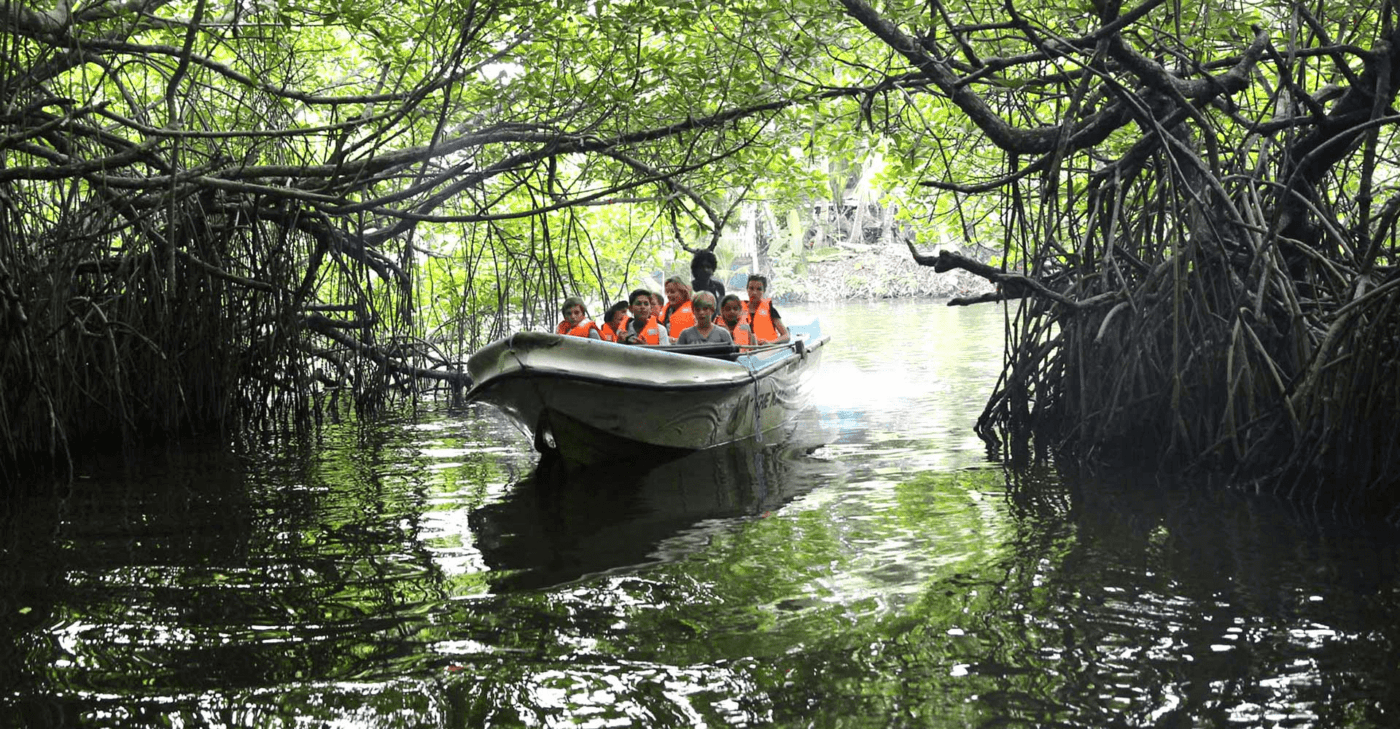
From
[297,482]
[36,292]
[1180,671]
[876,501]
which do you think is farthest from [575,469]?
[1180,671]

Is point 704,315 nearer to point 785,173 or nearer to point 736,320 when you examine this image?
point 736,320

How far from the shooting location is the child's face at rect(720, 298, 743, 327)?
30.2 feet

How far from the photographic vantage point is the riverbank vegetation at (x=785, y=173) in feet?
18.4

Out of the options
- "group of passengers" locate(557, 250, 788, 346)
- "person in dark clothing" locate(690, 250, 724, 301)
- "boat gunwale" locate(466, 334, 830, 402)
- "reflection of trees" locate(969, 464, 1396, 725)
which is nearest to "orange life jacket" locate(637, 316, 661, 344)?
"group of passengers" locate(557, 250, 788, 346)

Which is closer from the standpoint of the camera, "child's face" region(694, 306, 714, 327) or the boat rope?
the boat rope

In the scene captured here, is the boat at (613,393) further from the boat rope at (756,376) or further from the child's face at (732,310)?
the child's face at (732,310)

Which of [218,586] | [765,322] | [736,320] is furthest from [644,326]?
[218,586]

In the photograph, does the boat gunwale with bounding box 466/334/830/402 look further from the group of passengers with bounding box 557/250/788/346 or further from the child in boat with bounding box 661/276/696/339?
the child in boat with bounding box 661/276/696/339

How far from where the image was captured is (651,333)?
28.8 ft

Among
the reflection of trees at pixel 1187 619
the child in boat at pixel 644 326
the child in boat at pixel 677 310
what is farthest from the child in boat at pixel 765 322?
the reflection of trees at pixel 1187 619

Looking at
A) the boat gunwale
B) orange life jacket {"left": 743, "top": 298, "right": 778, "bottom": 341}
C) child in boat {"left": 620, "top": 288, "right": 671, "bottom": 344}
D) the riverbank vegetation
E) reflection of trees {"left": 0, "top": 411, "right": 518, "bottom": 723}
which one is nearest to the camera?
reflection of trees {"left": 0, "top": 411, "right": 518, "bottom": 723}

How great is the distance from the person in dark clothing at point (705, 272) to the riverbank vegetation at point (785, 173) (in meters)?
0.68

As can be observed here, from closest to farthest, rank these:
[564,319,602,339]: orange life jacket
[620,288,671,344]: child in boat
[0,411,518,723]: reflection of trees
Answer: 1. [0,411,518,723]: reflection of trees
2. [620,288,671,344]: child in boat
3. [564,319,602,339]: orange life jacket

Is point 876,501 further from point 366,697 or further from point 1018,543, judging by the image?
point 366,697
